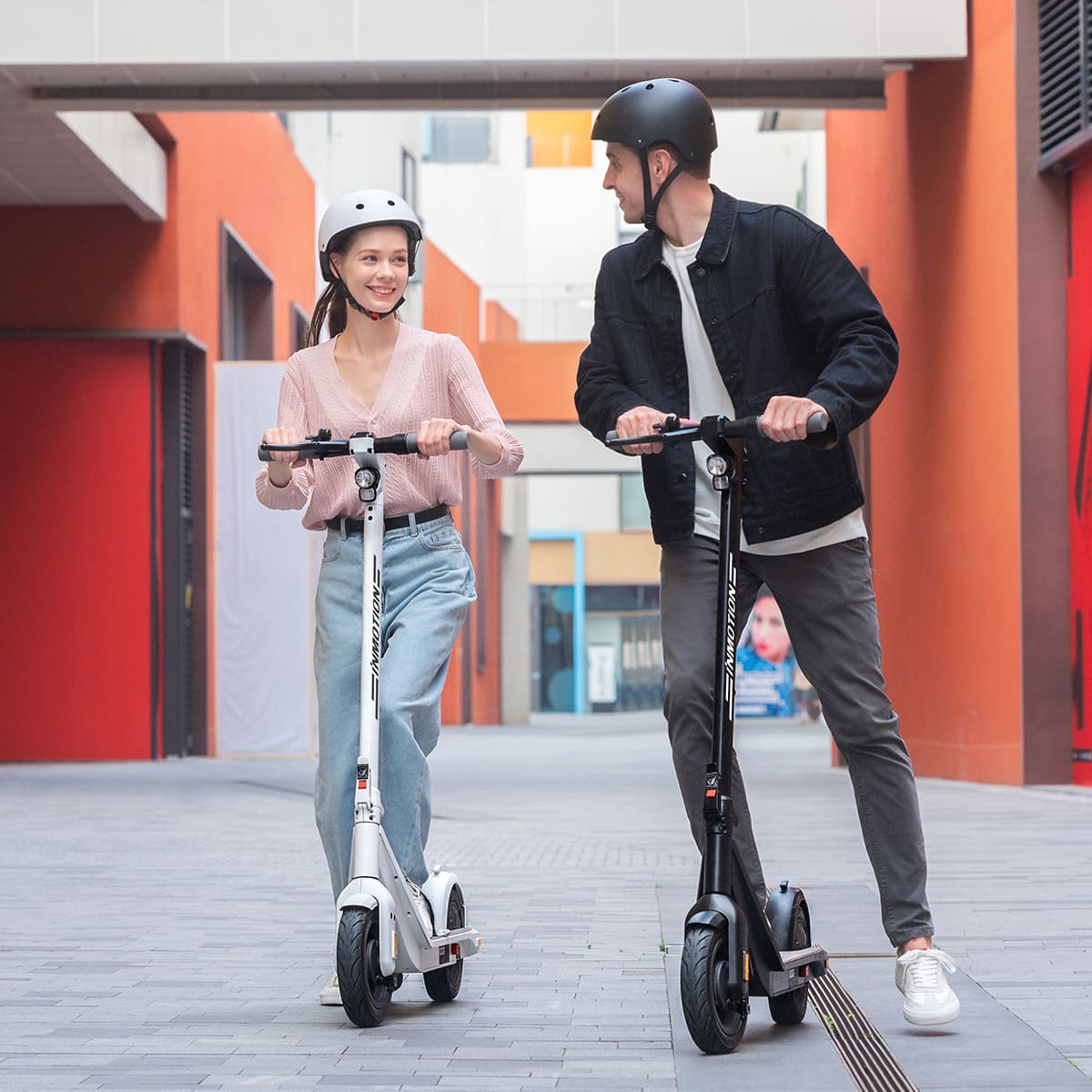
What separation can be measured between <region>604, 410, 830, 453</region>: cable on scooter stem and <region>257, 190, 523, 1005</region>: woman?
51cm

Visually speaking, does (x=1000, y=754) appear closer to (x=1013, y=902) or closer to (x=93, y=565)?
(x=1013, y=902)

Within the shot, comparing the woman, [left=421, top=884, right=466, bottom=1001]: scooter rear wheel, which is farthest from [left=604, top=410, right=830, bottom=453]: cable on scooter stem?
[left=421, top=884, right=466, bottom=1001]: scooter rear wheel

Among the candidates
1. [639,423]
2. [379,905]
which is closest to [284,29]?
[639,423]

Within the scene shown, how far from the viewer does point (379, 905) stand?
3314 millimetres

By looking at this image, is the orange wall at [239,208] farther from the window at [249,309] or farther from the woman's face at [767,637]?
the woman's face at [767,637]

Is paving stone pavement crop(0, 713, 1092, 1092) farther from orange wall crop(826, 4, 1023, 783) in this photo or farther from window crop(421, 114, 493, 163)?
window crop(421, 114, 493, 163)

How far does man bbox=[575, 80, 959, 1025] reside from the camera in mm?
3293

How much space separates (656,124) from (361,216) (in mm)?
763

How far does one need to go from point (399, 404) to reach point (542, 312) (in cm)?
2144

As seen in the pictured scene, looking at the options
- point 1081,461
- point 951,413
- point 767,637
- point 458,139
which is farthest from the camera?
point 458,139

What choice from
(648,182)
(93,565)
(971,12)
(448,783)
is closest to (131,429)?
(93,565)

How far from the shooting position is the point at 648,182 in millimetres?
3346

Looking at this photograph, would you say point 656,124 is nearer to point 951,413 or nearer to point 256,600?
point 951,413

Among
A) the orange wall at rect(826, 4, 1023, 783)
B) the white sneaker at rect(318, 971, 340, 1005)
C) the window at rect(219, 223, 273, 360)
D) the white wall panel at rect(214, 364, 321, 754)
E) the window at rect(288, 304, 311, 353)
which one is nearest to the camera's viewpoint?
the white sneaker at rect(318, 971, 340, 1005)
